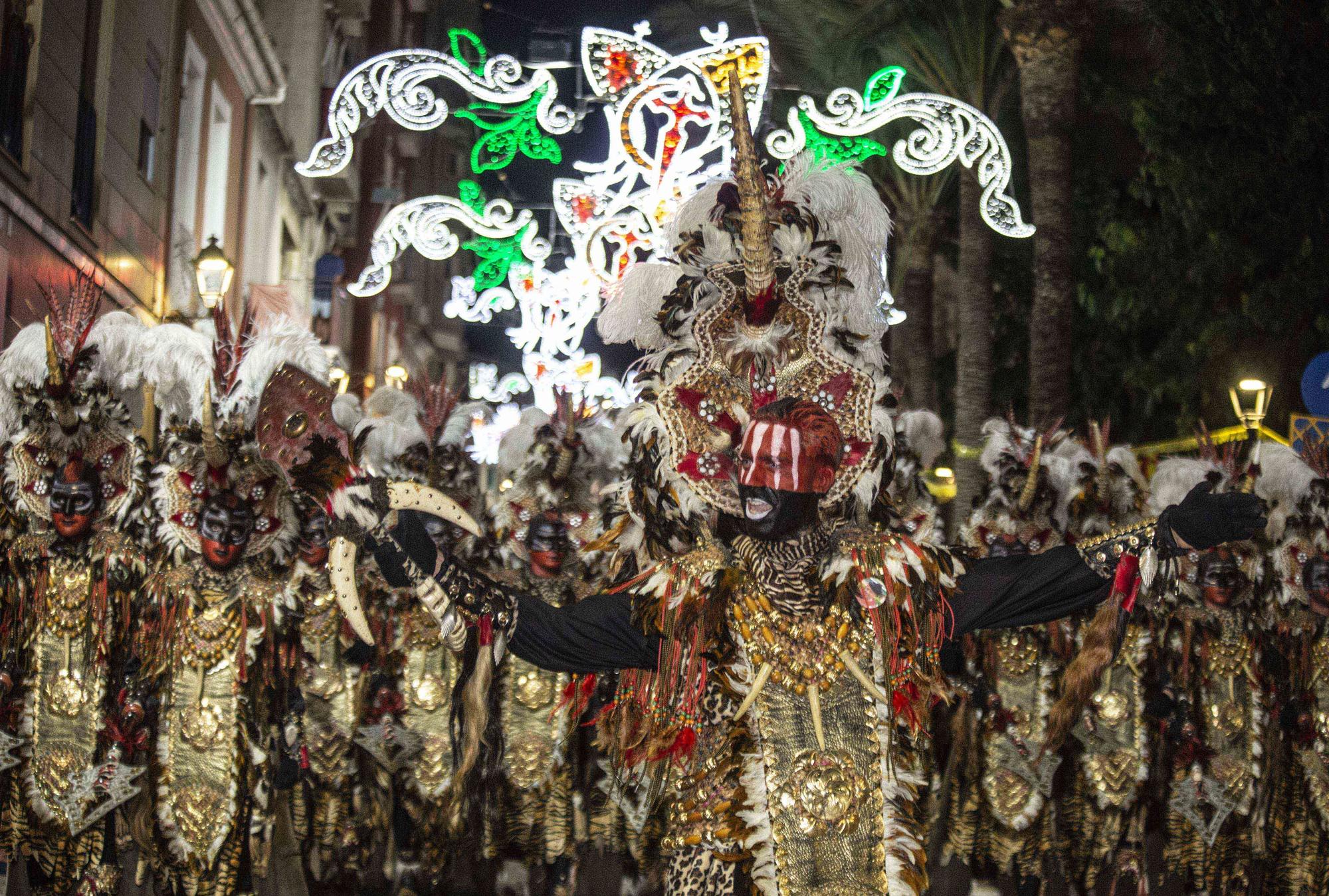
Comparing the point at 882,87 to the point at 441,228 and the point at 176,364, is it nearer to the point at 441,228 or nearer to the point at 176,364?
the point at 441,228

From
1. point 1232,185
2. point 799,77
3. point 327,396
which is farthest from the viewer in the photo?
point 799,77

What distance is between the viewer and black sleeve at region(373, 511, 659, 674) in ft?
17.0

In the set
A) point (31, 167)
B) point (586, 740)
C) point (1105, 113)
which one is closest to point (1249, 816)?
point (586, 740)

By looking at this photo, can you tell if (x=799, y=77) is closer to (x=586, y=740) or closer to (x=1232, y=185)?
(x=1232, y=185)

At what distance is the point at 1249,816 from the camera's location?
1052 centimetres

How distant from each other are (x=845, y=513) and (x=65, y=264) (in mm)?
10828

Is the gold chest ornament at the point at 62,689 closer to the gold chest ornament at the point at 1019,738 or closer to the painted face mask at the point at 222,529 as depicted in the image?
the painted face mask at the point at 222,529

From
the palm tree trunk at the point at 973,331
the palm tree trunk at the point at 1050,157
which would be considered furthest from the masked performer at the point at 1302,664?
the palm tree trunk at the point at 973,331

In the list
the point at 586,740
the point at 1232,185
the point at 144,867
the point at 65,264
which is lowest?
the point at 144,867

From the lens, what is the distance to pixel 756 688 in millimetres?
5301

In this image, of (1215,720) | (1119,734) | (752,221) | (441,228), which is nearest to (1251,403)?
(1215,720)

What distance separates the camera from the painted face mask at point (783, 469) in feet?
17.5

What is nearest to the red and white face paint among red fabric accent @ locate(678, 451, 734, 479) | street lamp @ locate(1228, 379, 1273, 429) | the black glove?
red fabric accent @ locate(678, 451, 734, 479)

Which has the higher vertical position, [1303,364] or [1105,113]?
[1105,113]
